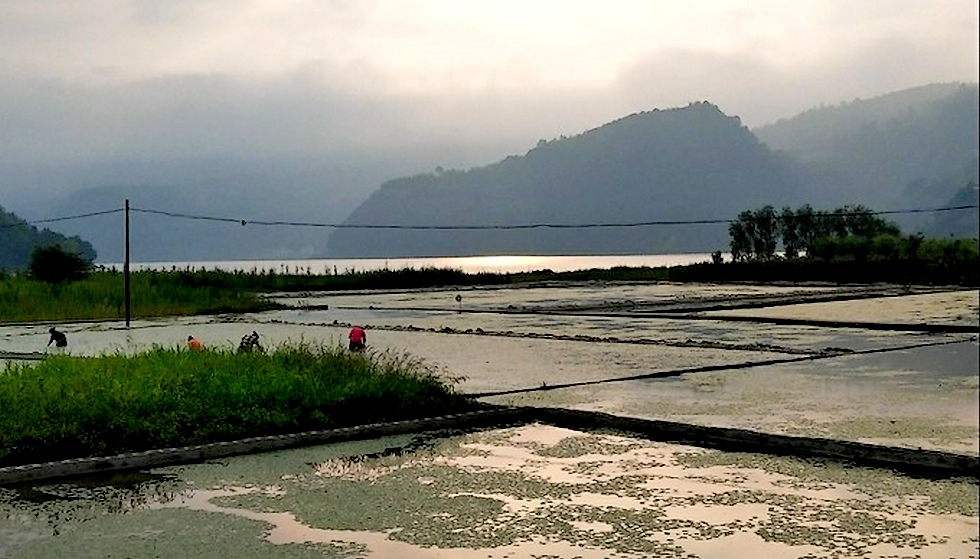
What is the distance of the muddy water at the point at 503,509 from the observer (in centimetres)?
484

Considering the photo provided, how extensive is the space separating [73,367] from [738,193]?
11274 cm

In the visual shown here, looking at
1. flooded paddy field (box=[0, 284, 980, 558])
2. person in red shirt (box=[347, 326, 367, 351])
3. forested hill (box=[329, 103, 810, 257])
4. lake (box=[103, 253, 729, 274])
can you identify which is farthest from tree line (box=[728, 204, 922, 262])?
flooded paddy field (box=[0, 284, 980, 558])

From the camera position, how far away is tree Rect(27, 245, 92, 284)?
1331 inches

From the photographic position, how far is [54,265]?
3388 centimetres

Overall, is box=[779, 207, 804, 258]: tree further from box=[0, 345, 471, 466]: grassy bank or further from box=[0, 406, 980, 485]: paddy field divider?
box=[0, 406, 980, 485]: paddy field divider

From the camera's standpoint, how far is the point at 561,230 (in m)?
148

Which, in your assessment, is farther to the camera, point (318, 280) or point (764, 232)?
point (764, 232)

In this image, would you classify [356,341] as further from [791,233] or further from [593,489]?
[791,233]

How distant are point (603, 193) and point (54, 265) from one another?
10617 cm

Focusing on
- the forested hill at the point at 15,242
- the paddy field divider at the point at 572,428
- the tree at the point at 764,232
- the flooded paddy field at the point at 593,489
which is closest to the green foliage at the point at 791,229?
the tree at the point at 764,232

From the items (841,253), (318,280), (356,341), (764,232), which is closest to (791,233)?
(764,232)

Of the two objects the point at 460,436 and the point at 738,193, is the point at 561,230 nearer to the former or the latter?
the point at 738,193

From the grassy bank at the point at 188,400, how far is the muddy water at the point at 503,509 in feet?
2.35

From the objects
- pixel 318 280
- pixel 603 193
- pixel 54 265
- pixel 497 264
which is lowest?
pixel 318 280
